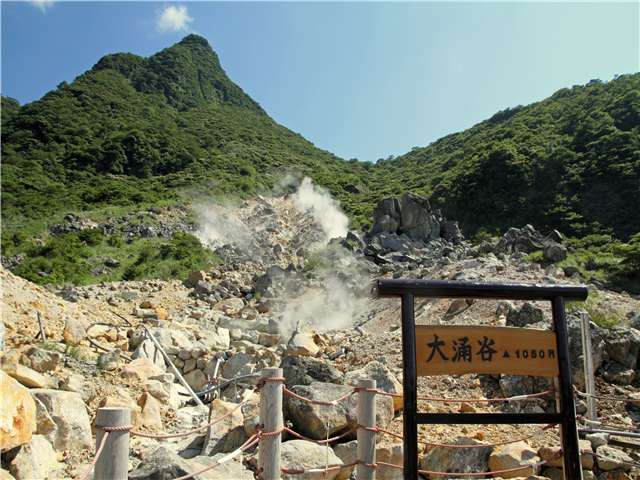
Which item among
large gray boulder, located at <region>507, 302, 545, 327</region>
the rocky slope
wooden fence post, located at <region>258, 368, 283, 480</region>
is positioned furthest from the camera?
large gray boulder, located at <region>507, 302, 545, 327</region>

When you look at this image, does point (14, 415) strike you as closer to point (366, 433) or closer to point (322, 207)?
point (366, 433)

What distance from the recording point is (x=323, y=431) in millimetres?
4031

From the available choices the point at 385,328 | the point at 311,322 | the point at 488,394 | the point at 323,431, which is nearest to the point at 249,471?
the point at 323,431

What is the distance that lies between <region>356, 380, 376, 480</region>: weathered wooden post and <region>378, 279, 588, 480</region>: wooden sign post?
451 mm

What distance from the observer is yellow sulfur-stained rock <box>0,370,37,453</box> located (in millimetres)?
3138

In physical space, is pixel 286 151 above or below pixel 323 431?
above

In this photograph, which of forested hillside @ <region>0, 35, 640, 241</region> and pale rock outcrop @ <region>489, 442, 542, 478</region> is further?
forested hillside @ <region>0, 35, 640, 241</region>

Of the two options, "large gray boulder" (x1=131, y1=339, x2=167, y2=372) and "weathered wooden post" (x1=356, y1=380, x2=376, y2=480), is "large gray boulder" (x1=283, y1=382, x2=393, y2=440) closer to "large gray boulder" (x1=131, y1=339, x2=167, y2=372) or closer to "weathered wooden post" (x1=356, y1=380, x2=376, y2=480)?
"weathered wooden post" (x1=356, y1=380, x2=376, y2=480)

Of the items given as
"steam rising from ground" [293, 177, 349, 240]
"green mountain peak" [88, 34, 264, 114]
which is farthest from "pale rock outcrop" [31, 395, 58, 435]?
"green mountain peak" [88, 34, 264, 114]

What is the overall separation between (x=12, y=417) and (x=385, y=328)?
938 centimetres

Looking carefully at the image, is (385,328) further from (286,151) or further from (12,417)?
(286,151)

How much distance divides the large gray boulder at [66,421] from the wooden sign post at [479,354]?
13.9 ft

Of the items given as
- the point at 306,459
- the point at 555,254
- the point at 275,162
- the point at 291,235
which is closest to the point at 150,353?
the point at 306,459

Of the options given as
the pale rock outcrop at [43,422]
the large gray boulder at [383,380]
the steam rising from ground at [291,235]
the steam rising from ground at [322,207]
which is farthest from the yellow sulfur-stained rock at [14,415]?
the steam rising from ground at [322,207]
